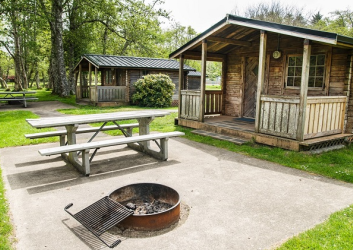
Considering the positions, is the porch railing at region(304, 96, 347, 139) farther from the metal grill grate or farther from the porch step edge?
the metal grill grate

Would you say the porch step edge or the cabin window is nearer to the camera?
the porch step edge

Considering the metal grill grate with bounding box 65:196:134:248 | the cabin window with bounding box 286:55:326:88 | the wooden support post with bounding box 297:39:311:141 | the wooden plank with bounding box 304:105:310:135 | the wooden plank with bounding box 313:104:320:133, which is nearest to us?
the metal grill grate with bounding box 65:196:134:248

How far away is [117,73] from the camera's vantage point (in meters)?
19.4

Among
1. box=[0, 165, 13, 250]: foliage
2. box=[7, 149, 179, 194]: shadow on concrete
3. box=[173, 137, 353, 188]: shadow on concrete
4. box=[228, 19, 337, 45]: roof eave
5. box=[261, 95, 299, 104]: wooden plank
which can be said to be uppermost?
box=[228, 19, 337, 45]: roof eave

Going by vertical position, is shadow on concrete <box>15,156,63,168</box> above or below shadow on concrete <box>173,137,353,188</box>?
below

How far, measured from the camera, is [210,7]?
56062mm

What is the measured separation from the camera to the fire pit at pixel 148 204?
342 centimetres

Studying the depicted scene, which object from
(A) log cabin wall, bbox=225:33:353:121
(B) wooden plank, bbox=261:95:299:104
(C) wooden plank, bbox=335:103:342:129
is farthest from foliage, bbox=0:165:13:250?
(A) log cabin wall, bbox=225:33:353:121

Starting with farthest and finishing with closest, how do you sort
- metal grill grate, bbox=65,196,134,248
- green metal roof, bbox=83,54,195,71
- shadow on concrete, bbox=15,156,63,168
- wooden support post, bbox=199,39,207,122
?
green metal roof, bbox=83,54,195,71
wooden support post, bbox=199,39,207,122
shadow on concrete, bbox=15,156,63,168
metal grill grate, bbox=65,196,134,248

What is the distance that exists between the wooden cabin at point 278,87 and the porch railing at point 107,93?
27.7 ft

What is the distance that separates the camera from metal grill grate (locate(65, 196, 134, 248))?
329 centimetres

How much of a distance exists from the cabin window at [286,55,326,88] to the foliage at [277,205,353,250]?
5.68 m

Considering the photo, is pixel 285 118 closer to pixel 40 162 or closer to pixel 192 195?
pixel 192 195

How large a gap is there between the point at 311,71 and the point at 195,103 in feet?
12.2
